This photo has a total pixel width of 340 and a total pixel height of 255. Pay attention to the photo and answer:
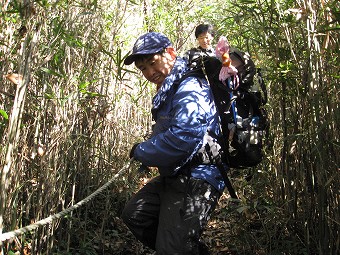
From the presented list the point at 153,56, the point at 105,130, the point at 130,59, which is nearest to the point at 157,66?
the point at 153,56

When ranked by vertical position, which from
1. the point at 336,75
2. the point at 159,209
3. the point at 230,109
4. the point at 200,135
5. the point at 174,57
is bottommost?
the point at 159,209

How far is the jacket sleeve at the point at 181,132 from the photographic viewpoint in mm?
2406

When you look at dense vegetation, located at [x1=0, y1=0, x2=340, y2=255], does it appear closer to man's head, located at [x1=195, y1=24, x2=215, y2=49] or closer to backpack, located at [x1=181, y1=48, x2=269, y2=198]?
backpack, located at [x1=181, y1=48, x2=269, y2=198]

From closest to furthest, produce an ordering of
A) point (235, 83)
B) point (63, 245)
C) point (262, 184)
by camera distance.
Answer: point (235, 83) → point (63, 245) → point (262, 184)

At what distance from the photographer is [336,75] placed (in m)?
2.38

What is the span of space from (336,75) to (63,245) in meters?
2.06

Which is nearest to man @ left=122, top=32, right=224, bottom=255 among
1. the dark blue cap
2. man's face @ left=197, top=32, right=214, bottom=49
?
the dark blue cap

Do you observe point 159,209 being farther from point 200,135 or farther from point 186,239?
point 200,135

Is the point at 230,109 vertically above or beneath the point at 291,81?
beneath

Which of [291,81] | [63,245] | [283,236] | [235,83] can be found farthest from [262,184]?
[63,245]

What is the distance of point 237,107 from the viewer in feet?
8.73

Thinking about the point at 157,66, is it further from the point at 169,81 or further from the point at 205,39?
the point at 205,39

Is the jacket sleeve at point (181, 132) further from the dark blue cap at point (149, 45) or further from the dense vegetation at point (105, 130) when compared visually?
the dense vegetation at point (105, 130)

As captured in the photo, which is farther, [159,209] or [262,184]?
[262,184]
